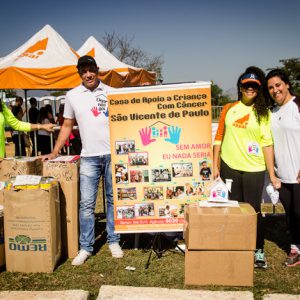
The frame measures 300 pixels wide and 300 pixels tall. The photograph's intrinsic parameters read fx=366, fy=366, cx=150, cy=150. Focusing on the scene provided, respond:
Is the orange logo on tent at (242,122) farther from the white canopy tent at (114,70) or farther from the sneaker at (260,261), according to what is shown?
the white canopy tent at (114,70)

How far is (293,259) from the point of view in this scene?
3.82m

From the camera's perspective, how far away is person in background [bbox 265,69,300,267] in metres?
3.49

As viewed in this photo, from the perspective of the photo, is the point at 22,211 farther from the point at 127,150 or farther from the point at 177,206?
the point at 177,206

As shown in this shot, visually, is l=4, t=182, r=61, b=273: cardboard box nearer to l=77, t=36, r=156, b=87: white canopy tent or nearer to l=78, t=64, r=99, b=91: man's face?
l=78, t=64, r=99, b=91: man's face

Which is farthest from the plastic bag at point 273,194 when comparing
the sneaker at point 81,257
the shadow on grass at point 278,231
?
the sneaker at point 81,257

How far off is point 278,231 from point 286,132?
1991mm

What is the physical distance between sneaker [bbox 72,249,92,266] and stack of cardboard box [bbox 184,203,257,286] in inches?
47.0

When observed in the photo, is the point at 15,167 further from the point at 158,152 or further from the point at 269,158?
the point at 269,158

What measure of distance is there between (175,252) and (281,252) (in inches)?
48.3

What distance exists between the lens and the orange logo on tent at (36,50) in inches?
324

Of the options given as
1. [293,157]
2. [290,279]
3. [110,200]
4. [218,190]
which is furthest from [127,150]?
[290,279]

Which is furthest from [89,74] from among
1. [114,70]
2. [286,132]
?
[114,70]

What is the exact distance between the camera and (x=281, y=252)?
4230 mm

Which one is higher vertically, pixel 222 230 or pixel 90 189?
pixel 90 189
